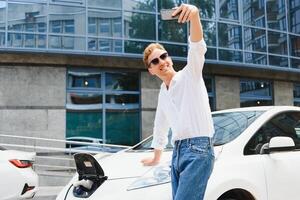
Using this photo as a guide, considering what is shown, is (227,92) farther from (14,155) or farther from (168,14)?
(168,14)

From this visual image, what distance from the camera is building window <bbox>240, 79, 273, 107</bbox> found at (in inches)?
724

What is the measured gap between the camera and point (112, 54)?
14.9m

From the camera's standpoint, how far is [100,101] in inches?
618

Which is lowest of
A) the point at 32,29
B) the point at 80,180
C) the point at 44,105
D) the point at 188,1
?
the point at 80,180

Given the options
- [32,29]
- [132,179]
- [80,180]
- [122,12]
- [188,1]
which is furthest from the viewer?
[188,1]

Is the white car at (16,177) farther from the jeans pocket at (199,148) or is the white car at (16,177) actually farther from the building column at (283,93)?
the building column at (283,93)

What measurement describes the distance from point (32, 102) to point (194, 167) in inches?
488

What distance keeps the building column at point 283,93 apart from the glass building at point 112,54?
4.09 ft

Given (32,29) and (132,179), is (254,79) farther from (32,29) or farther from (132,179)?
(132,179)

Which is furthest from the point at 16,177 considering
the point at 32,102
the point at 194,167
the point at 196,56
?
the point at 32,102

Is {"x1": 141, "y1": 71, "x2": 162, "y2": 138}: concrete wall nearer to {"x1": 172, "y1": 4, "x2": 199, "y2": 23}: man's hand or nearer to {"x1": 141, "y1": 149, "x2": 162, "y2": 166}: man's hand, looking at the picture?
{"x1": 141, "y1": 149, "x2": 162, "y2": 166}: man's hand

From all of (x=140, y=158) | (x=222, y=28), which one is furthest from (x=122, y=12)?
(x=140, y=158)

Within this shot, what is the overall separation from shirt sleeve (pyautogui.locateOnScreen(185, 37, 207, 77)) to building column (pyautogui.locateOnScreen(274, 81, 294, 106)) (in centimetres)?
1665

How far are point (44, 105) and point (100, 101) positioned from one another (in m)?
1.88
